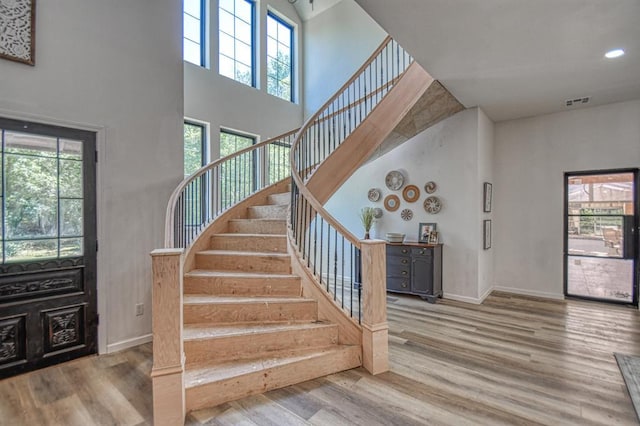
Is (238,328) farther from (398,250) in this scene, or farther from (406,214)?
(406,214)

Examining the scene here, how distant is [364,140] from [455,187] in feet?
5.58

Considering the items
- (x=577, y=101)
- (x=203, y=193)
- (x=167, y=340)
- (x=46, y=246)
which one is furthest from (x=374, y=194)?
(x=46, y=246)

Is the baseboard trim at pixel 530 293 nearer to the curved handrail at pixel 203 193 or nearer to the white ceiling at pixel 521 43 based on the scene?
the white ceiling at pixel 521 43

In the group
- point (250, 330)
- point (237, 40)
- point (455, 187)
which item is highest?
point (237, 40)

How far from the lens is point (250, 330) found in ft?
8.52

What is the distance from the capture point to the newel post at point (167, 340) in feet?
6.33

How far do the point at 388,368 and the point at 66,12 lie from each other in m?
4.30

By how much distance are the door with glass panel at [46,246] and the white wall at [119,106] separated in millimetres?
114

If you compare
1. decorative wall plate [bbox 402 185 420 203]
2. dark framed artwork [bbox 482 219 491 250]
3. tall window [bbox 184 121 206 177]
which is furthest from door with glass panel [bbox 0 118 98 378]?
dark framed artwork [bbox 482 219 491 250]

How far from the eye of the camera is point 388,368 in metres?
2.65

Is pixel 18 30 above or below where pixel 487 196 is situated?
above

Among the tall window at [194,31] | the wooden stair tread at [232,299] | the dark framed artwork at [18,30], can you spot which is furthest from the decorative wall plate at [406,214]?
the dark framed artwork at [18,30]

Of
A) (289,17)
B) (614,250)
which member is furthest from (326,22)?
(614,250)

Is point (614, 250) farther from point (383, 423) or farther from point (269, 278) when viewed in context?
point (269, 278)
